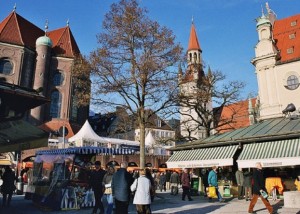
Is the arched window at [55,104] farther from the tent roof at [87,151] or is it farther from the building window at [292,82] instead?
the building window at [292,82]

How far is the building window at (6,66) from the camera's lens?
42881 mm

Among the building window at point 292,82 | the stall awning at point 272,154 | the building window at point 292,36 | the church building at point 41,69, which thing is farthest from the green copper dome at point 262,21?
the stall awning at point 272,154

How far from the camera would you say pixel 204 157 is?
16656 millimetres

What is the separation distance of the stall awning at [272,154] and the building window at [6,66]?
123 feet

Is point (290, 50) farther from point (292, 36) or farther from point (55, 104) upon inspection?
point (55, 104)

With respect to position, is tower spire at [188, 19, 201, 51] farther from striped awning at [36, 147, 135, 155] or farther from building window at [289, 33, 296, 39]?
striped awning at [36, 147, 135, 155]

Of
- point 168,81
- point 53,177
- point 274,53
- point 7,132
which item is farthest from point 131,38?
point 274,53

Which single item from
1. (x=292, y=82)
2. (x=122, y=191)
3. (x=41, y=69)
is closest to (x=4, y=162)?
(x=41, y=69)

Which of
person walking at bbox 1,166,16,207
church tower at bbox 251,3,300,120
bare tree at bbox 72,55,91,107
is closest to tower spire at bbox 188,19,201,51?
church tower at bbox 251,3,300,120

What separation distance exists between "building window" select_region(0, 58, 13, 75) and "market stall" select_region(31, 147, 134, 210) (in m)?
32.3

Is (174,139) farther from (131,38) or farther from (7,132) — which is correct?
(7,132)

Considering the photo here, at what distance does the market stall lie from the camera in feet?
40.9

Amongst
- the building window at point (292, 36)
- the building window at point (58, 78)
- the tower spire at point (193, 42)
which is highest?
the tower spire at point (193, 42)

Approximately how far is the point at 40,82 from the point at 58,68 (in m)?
4.42
